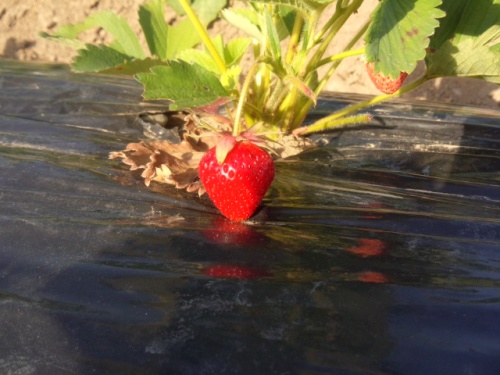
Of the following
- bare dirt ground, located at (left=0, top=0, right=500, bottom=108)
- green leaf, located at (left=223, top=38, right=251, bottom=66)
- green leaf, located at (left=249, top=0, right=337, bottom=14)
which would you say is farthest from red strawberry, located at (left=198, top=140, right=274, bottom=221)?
bare dirt ground, located at (left=0, top=0, right=500, bottom=108)

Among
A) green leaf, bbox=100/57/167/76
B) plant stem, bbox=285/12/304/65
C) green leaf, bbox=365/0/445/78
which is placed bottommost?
green leaf, bbox=100/57/167/76

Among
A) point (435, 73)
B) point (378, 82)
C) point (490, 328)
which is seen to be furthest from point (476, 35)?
point (490, 328)

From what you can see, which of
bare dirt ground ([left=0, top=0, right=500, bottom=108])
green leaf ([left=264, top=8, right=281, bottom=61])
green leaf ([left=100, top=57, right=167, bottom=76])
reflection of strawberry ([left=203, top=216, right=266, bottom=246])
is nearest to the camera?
reflection of strawberry ([left=203, top=216, right=266, bottom=246])

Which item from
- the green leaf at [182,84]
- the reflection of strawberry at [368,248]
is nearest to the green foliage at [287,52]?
the green leaf at [182,84]

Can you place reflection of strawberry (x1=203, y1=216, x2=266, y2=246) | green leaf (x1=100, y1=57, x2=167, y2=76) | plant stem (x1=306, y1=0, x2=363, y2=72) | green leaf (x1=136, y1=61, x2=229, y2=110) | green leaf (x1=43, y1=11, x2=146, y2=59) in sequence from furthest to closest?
1. green leaf (x1=43, y1=11, x2=146, y2=59)
2. green leaf (x1=100, y1=57, x2=167, y2=76)
3. plant stem (x1=306, y1=0, x2=363, y2=72)
4. green leaf (x1=136, y1=61, x2=229, y2=110)
5. reflection of strawberry (x1=203, y1=216, x2=266, y2=246)

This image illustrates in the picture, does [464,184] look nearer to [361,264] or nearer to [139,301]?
[361,264]

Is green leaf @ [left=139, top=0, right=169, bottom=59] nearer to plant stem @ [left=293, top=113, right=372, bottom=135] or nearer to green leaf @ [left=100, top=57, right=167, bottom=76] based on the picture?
green leaf @ [left=100, top=57, right=167, bottom=76]

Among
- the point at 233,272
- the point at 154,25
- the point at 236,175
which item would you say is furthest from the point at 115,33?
the point at 233,272
